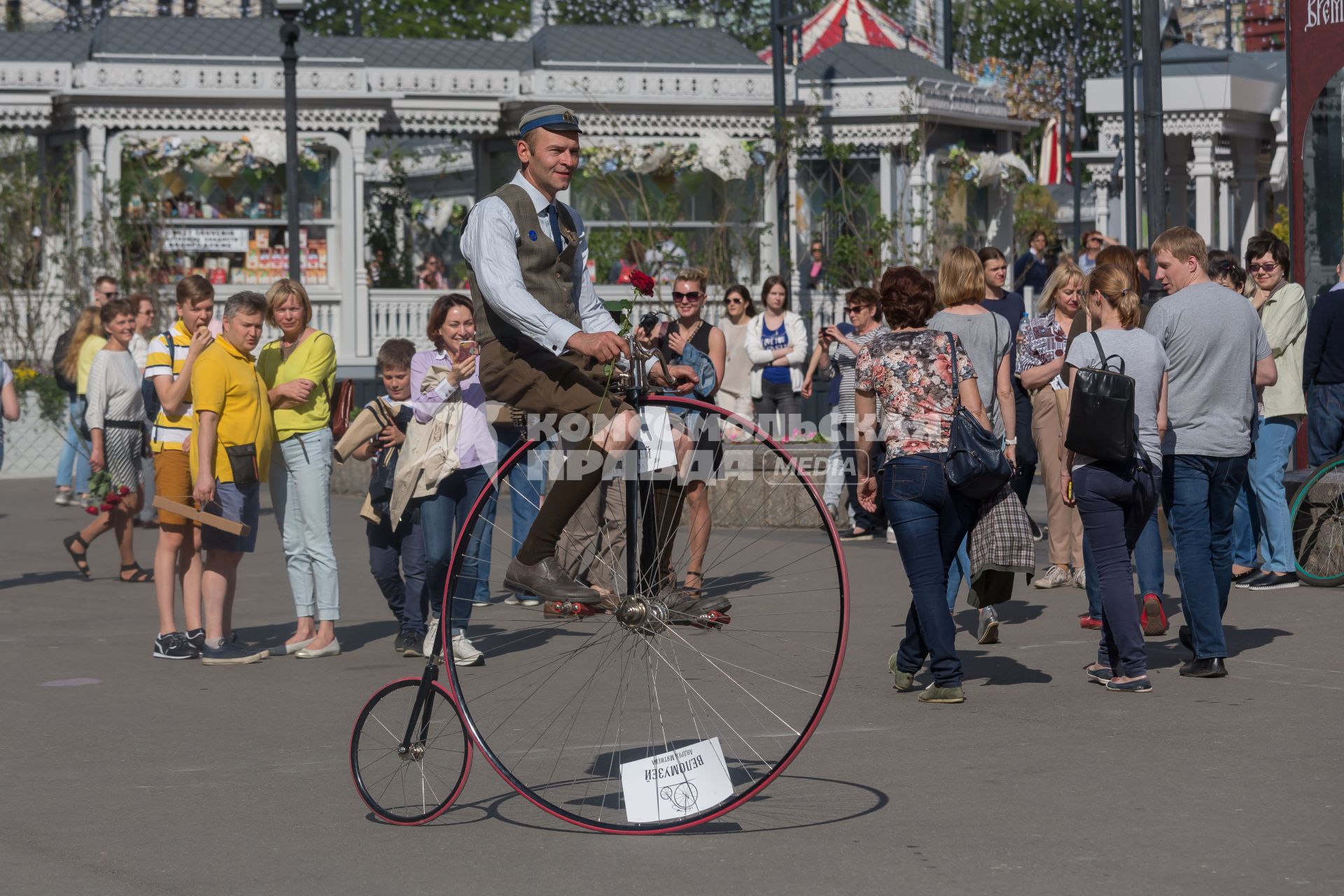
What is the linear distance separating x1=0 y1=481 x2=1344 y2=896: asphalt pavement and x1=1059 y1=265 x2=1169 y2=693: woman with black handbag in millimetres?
298

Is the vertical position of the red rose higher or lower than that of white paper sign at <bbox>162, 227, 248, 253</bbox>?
lower

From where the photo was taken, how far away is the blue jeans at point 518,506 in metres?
6.34

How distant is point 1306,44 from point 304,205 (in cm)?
1705

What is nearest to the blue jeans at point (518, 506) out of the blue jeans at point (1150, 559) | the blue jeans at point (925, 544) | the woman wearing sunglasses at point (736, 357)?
the blue jeans at point (925, 544)

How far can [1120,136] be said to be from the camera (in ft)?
104

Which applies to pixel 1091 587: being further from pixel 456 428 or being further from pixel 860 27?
pixel 860 27

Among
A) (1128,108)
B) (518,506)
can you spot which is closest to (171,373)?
(518,506)

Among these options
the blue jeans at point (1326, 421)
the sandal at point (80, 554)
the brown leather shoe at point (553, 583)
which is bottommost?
the sandal at point (80, 554)

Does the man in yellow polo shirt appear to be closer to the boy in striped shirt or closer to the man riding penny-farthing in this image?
the boy in striped shirt

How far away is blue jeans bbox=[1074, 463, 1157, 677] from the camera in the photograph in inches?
335

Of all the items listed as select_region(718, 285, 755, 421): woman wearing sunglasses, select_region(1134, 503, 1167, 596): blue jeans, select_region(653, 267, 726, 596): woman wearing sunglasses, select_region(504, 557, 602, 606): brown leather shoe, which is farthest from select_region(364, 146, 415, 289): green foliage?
select_region(504, 557, 602, 606): brown leather shoe

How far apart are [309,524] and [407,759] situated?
151 inches

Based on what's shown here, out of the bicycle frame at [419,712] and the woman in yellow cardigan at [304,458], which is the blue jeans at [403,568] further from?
the bicycle frame at [419,712]

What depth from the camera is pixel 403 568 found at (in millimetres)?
10062
